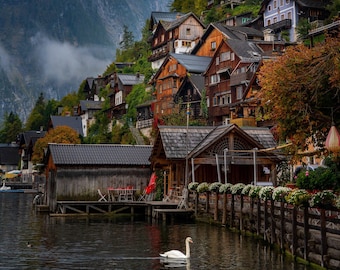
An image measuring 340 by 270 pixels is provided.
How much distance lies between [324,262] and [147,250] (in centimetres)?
920

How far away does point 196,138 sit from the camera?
4672 cm

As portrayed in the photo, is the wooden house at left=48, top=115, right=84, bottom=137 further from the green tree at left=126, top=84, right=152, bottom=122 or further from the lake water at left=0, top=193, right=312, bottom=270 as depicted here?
the lake water at left=0, top=193, right=312, bottom=270

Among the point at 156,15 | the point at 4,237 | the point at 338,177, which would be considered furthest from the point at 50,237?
the point at 156,15

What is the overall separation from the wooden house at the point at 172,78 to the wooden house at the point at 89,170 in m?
34.3

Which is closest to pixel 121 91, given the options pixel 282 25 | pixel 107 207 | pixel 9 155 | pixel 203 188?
pixel 282 25

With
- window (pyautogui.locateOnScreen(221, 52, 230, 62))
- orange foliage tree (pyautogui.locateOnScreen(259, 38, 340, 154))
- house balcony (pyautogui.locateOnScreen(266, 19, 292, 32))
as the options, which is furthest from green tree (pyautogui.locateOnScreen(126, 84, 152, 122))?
orange foliage tree (pyautogui.locateOnScreen(259, 38, 340, 154))

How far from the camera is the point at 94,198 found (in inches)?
1932

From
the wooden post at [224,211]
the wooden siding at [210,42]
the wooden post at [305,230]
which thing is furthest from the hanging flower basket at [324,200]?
the wooden siding at [210,42]

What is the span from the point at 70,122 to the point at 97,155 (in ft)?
256

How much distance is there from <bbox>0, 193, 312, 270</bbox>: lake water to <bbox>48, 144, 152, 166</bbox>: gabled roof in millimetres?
8083

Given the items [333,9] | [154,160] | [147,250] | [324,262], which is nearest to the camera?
[324,262]

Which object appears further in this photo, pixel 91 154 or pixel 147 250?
pixel 91 154

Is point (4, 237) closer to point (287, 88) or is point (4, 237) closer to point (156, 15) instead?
point (287, 88)

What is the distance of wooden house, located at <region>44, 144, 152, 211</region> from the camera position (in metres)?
48.3
